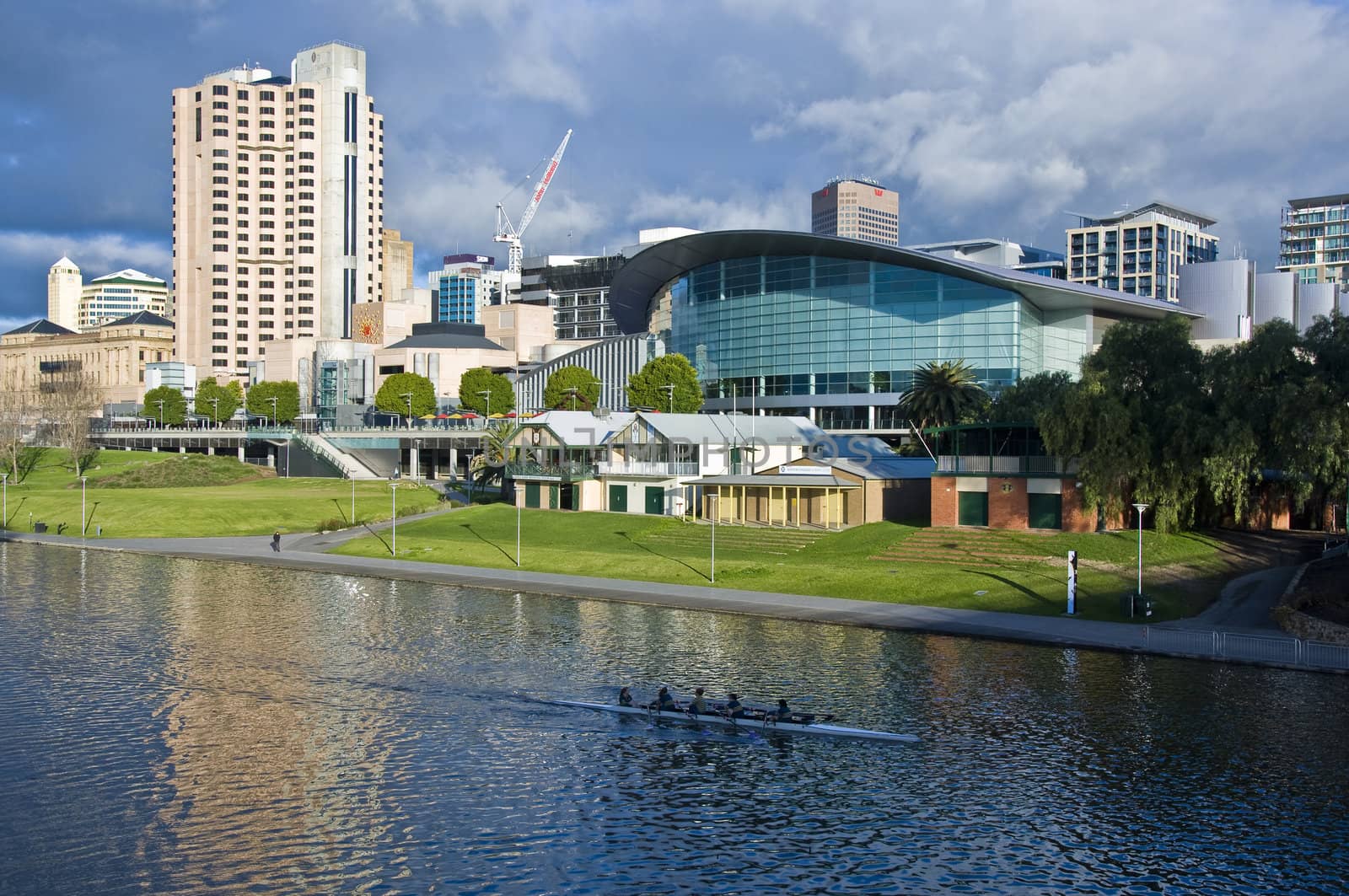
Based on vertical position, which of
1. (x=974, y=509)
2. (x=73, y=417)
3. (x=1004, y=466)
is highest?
(x=73, y=417)

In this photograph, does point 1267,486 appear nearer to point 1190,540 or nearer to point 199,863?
point 1190,540

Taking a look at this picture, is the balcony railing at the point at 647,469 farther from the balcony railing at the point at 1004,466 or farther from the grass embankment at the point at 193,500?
the balcony railing at the point at 1004,466

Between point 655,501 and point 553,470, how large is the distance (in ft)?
33.6

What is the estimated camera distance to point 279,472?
14425 centimetres

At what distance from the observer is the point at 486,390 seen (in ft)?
506

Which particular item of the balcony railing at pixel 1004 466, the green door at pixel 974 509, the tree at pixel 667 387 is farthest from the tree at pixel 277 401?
the green door at pixel 974 509

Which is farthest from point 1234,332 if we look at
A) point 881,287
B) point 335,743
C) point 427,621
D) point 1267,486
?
point 335,743

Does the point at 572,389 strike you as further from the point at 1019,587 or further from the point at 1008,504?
the point at 1019,587

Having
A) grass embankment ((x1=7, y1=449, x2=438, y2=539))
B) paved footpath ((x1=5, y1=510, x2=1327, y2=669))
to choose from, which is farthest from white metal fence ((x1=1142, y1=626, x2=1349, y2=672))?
grass embankment ((x1=7, y1=449, x2=438, y2=539))

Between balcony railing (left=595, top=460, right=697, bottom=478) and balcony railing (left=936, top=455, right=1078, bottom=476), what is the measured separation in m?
23.3

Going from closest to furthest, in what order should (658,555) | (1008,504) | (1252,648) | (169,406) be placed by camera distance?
(1252,648)
(1008,504)
(658,555)
(169,406)

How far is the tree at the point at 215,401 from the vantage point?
7579 inches

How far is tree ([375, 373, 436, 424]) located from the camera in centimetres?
16038

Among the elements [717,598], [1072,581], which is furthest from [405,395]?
[1072,581]
